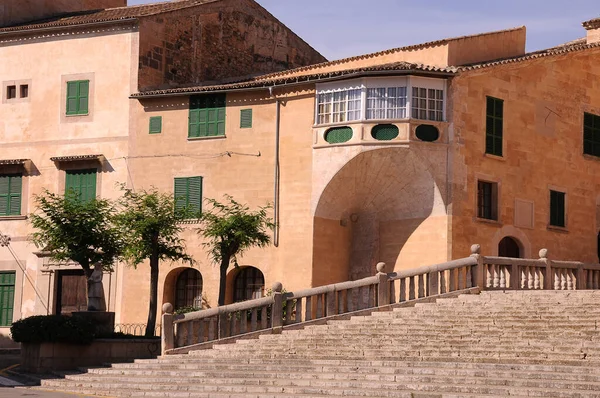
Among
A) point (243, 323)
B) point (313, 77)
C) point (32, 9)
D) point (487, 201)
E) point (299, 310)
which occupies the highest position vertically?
point (32, 9)

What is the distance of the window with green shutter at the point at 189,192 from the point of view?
4038 centimetres

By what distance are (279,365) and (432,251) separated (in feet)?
39.8

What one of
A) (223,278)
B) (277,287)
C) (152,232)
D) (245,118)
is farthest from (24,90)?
(277,287)

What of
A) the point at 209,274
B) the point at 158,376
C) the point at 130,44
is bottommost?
the point at 158,376

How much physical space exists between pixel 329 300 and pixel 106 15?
18.6 meters

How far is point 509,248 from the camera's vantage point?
130 feet

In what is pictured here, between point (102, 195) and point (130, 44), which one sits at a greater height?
point (130, 44)

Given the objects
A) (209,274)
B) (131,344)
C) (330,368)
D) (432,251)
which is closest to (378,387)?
(330,368)

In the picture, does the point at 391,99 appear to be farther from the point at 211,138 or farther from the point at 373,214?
the point at 211,138

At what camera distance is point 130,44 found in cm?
4253

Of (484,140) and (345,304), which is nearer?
(345,304)

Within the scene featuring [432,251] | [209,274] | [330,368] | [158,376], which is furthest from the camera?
[209,274]

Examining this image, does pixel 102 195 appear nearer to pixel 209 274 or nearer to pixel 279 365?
pixel 209 274

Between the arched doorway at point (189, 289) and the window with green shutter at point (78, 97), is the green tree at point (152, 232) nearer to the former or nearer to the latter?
the arched doorway at point (189, 289)
